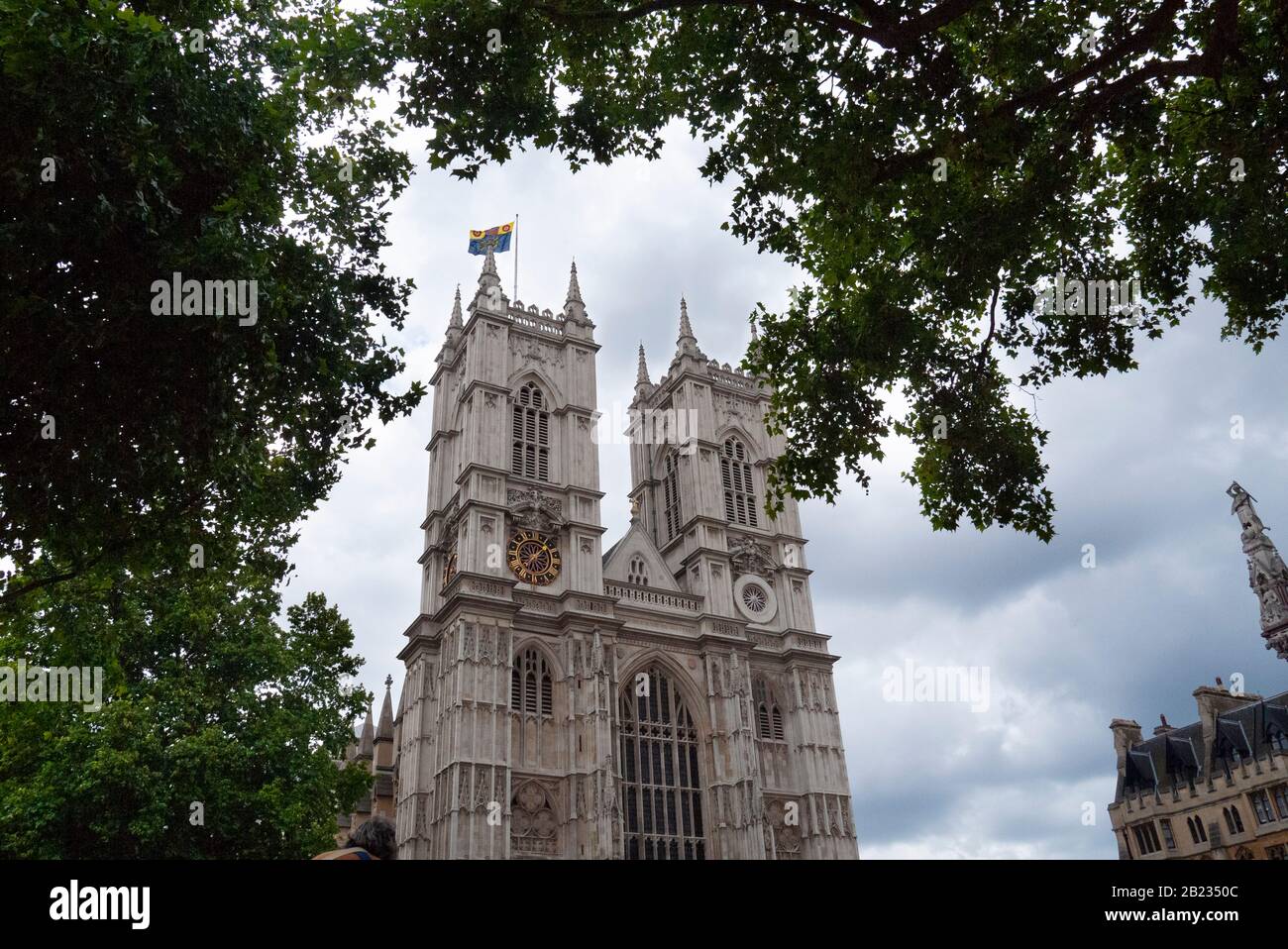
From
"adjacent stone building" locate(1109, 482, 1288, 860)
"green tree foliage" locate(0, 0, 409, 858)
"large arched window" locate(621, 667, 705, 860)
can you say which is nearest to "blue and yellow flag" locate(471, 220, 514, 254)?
"large arched window" locate(621, 667, 705, 860)

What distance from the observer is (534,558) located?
41312 millimetres

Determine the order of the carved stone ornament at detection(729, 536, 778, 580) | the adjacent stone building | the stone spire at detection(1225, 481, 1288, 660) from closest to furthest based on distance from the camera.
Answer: the adjacent stone building < the carved stone ornament at detection(729, 536, 778, 580) < the stone spire at detection(1225, 481, 1288, 660)

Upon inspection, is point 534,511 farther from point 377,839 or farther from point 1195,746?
point 377,839

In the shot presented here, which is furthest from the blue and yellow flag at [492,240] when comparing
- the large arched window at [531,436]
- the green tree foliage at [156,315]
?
the green tree foliage at [156,315]

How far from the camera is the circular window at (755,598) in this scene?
4556cm

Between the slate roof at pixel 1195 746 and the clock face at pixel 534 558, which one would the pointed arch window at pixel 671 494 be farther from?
the slate roof at pixel 1195 746

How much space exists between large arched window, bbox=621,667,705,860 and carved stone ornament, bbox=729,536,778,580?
7.53 meters

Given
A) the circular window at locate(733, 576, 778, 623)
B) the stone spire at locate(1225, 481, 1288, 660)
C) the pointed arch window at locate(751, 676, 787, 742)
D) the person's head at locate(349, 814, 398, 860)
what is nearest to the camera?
the person's head at locate(349, 814, 398, 860)

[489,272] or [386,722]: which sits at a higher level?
[489,272]

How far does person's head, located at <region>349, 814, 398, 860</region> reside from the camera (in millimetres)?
5980

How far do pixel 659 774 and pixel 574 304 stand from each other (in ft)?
81.5

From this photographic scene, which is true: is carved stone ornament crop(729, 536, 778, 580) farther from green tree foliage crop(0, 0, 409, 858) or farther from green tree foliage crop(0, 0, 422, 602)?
green tree foliage crop(0, 0, 422, 602)

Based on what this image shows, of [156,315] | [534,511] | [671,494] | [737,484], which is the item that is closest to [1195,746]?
[737,484]
